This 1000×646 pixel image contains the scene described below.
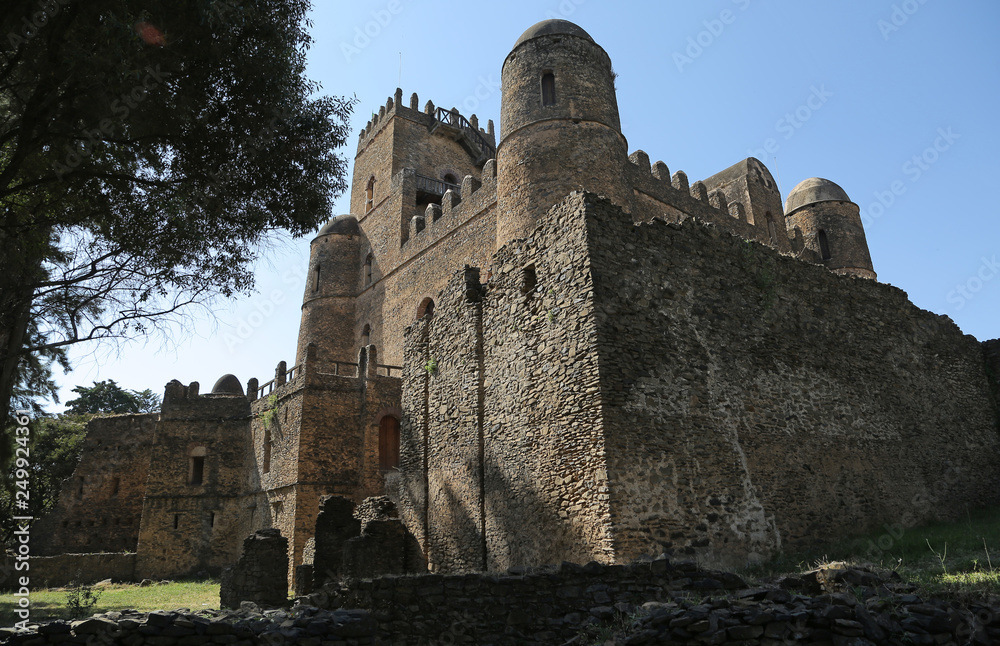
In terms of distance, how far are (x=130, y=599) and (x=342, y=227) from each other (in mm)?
17160

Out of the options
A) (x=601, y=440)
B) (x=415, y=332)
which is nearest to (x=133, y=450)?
(x=415, y=332)

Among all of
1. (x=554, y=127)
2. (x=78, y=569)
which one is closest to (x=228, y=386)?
(x=78, y=569)

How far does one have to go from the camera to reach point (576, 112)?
625 inches

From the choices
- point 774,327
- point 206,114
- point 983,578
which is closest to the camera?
point 983,578

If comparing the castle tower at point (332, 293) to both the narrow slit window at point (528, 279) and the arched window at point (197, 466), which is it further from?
the narrow slit window at point (528, 279)

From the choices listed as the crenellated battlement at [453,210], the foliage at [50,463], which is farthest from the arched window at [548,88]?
the foliage at [50,463]

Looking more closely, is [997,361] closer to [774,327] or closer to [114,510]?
[774,327]

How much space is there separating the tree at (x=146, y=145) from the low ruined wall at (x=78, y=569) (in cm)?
1216

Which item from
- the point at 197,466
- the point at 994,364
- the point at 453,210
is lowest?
the point at 197,466

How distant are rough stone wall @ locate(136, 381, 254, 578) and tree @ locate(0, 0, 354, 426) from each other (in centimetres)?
1209

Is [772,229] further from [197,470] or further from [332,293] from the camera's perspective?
[197,470]

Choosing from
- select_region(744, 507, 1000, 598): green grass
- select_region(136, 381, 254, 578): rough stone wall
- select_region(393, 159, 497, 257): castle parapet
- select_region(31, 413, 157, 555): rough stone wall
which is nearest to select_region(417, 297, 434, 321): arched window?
select_region(393, 159, 497, 257): castle parapet

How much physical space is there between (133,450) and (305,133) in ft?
63.3

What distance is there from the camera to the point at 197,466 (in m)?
22.4
